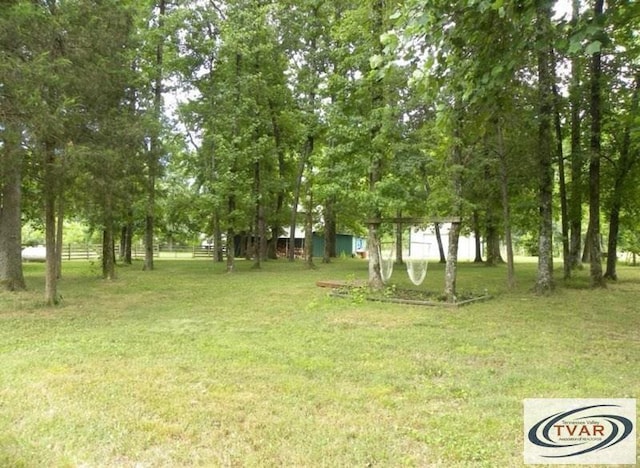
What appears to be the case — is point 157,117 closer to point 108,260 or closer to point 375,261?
point 108,260

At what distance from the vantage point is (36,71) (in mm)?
6430

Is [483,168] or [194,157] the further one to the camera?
[194,157]

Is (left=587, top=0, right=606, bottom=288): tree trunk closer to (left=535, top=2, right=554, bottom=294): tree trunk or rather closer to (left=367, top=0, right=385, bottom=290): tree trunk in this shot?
(left=535, top=2, right=554, bottom=294): tree trunk

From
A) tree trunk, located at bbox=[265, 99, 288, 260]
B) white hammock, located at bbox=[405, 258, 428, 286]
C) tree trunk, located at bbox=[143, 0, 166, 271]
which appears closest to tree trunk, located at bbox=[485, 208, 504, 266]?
tree trunk, located at bbox=[265, 99, 288, 260]

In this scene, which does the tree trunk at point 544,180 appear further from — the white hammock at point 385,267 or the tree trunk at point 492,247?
the tree trunk at point 492,247

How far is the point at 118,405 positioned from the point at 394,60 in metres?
3.24

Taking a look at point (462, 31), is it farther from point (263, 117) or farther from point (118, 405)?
point (263, 117)

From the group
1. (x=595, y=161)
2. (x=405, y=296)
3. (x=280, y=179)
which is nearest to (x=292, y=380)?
(x=405, y=296)

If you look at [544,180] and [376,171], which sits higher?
[376,171]

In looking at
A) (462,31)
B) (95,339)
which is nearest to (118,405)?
(95,339)

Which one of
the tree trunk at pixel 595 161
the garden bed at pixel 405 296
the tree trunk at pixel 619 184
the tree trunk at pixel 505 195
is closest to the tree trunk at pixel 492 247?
the tree trunk at pixel 619 184

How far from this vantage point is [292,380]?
399 cm

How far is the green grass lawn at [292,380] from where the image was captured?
275 cm

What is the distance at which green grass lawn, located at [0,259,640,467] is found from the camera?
9.01 feet
